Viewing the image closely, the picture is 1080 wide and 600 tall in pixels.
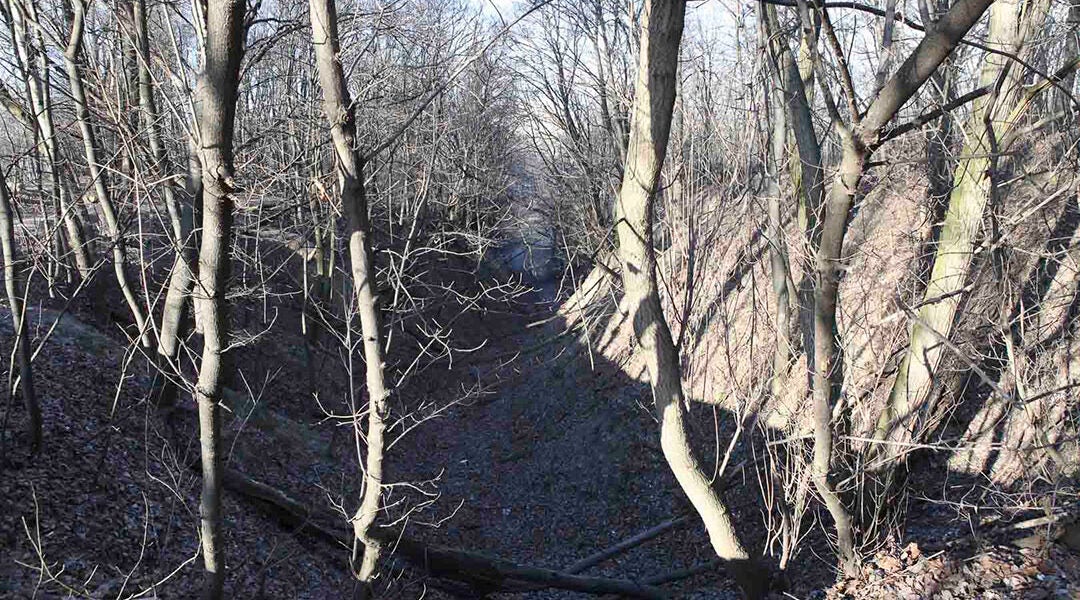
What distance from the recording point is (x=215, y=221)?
172 inches

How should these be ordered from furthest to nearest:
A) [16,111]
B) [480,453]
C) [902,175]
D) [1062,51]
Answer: [480,453], [902,175], [1062,51], [16,111]

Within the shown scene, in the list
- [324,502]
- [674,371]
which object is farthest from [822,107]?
[324,502]

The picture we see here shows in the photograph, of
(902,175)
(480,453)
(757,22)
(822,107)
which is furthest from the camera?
(480,453)

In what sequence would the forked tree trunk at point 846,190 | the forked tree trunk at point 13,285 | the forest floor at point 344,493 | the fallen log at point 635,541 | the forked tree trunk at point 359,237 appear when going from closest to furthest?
1. the forked tree trunk at point 846,190
2. the forked tree trunk at point 359,237
3. the forest floor at point 344,493
4. the forked tree trunk at point 13,285
5. the fallen log at point 635,541

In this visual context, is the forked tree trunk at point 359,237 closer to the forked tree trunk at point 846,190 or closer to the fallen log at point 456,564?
the fallen log at point 456,564

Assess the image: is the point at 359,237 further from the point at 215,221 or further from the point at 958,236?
the point at 958,236

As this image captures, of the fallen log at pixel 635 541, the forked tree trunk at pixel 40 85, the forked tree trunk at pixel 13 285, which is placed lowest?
the fallen log at pixel 635 541

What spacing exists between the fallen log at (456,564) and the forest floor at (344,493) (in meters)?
0.16

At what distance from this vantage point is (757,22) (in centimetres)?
745

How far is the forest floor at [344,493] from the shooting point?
5.73 m

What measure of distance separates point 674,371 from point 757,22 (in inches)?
161

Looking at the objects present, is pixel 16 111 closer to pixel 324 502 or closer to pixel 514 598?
pixel 324 502

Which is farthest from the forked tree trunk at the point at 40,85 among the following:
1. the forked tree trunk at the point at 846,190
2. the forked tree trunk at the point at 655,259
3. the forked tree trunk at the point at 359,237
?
the forked tree trunk at the point at 846,190

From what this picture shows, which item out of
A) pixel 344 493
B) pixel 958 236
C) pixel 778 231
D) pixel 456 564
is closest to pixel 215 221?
pixel 456 564
